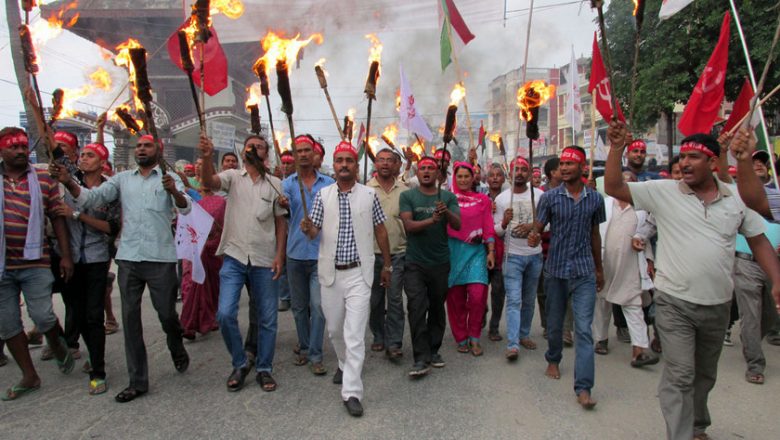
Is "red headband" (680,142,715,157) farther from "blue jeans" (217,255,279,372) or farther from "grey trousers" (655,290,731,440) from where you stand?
"blue jeans" (217,255,279,372)

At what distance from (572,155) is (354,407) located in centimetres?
275

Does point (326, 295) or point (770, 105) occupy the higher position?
point (770, 105)

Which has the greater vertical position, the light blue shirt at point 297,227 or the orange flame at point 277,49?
the orange flame at point 277,49

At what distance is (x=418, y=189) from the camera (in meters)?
5.14

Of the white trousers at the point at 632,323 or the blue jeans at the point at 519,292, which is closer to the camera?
the white trousers at the point at 632,323

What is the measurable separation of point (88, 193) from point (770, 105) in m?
18.4

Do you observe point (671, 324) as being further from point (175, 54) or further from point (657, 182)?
point (175, 54)

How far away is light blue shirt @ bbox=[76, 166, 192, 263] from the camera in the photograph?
14.0ft

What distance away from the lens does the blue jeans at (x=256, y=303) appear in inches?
173

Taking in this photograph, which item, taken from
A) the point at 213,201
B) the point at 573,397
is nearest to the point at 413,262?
the point at 573,397

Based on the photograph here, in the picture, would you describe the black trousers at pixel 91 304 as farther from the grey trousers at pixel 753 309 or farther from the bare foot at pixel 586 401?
the grey trousers at pixel 753 309

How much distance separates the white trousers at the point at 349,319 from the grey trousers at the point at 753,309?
3.57 meters

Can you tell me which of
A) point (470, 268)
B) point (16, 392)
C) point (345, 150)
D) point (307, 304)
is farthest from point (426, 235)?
point (16, 392)

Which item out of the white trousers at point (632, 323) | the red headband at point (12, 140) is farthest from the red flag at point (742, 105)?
the red headband at point (12, 140)
